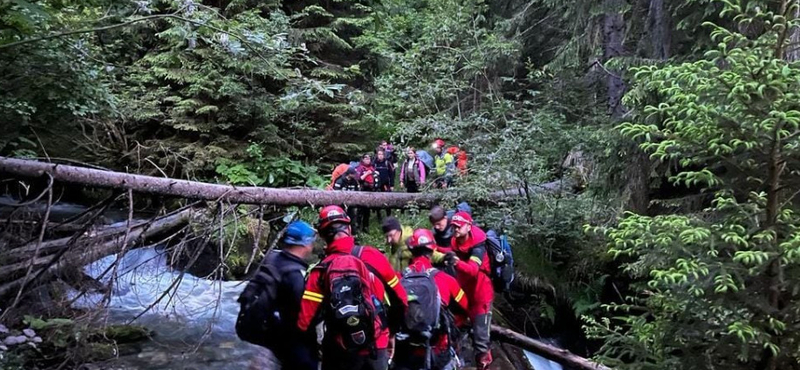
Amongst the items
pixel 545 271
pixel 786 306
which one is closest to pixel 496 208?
pixel 545 271

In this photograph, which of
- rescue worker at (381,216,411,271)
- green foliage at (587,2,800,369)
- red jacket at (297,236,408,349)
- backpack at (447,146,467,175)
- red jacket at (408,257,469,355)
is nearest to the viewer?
green foliage at (587,2,800,369)

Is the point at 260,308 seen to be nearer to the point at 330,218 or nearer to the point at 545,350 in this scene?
the point at 330,218

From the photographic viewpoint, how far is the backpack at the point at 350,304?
3.84 metres

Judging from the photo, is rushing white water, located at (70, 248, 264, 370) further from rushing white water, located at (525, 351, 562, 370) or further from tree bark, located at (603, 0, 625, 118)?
tree bark, located at (603, 0, 625, 118)

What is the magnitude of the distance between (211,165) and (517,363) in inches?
410

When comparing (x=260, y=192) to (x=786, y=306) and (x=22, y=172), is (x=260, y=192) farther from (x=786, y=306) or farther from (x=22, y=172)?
(x=786, y=306)

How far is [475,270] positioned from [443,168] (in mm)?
7459

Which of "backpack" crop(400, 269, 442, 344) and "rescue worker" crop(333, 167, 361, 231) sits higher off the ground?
"backpack" crop(400, 269, 442, 344)

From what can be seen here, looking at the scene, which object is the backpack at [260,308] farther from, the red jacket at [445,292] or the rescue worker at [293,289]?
the red jacket at [445,292]

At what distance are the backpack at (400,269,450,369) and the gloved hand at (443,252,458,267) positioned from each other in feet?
2.38

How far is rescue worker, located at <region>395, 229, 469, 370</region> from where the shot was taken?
4.99 metres

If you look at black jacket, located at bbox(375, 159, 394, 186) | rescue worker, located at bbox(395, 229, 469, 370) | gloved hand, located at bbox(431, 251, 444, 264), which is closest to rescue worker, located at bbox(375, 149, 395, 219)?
black jacket, located at bbox(375, 159, 394, 186)

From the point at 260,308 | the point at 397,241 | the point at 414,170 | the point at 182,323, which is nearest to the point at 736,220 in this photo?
the point at 397,241

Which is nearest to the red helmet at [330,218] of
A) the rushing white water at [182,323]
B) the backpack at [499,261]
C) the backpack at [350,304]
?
the backpack at [350,304]
